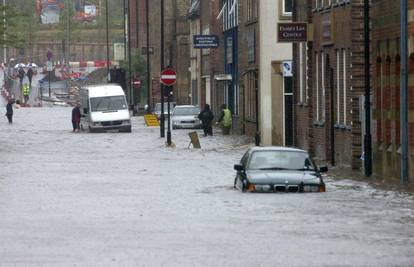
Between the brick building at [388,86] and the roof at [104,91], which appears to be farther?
the roof at [104,91]

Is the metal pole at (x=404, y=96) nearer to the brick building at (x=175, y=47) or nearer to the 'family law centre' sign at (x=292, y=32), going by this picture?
the 'family law centre' sign at (x=292, y=32)

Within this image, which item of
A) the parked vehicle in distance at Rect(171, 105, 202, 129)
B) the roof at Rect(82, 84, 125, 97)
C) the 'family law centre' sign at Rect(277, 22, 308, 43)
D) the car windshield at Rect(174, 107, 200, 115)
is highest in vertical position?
the 'family law centre' sign at Rect(277, 22, 308, 43)

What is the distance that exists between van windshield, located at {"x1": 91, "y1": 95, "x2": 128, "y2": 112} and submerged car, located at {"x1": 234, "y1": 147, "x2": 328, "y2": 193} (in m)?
44.8

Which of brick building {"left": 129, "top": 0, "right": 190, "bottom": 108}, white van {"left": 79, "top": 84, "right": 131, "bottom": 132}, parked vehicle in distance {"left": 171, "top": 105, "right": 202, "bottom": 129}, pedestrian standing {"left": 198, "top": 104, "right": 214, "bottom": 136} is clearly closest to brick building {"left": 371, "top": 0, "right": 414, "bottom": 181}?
pedestrian standing {"left": 198, "top": 104, "right": 214, "bottom": 136}

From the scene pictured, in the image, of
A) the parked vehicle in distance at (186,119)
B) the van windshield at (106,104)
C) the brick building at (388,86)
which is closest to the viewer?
the brick building at (388,86)

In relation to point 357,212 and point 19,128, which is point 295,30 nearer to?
point 357,212

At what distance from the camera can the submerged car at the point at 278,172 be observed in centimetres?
3284

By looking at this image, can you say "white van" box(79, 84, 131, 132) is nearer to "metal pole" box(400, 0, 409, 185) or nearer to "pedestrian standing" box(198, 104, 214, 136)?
"pedestrian standing" box(198, 104, 214, 136)

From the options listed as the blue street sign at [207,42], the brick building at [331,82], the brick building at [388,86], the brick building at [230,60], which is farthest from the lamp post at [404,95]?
the blue street sign at [207,42]

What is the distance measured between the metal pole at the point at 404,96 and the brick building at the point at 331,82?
418 centimetres

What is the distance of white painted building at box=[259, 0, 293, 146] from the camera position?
214 ft

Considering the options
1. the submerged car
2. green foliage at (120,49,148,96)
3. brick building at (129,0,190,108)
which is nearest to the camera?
the submerged car

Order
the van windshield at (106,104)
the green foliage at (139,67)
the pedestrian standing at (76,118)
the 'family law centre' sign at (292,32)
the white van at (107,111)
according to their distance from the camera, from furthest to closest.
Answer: the green foliage at (139,67) → the pedestrian standing at (76,118) → the van windshield at (106,104) → the white van at (107,111) → the 'family law centre' sign at (292,32)

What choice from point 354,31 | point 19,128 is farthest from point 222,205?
point 19,128
